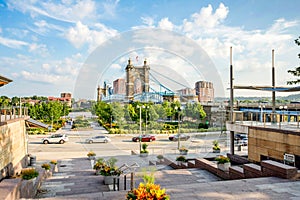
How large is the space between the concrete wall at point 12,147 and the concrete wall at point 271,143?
9.87 meters

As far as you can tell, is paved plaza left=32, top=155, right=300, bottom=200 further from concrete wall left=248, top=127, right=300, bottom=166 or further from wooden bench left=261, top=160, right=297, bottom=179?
concrete wall left=248, top=127, right=300, bottom=166

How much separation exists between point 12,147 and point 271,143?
34.7ft

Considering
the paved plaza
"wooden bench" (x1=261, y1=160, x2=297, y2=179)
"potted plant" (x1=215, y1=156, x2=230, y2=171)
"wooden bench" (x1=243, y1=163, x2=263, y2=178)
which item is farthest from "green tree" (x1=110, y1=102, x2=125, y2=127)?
"wooden bench" (x1=261, y1=160, x2=297, y2=179)

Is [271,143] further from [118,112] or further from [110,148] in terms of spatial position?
[118,112]

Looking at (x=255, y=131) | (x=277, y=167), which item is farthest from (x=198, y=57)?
(x=277, y=167)

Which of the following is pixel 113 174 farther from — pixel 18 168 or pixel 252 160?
pixel 252 160

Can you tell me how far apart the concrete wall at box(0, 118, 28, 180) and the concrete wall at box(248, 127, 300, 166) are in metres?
9.87

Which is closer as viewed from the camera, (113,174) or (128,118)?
(113,174)

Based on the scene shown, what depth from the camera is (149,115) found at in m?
35.2

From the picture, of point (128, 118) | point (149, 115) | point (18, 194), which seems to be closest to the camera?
point (18, 194)

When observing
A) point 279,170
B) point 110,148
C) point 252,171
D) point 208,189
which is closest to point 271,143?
point 252,171

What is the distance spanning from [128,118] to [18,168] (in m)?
27.7

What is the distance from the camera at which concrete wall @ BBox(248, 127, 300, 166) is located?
27.9ft

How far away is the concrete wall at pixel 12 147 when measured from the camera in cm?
845
